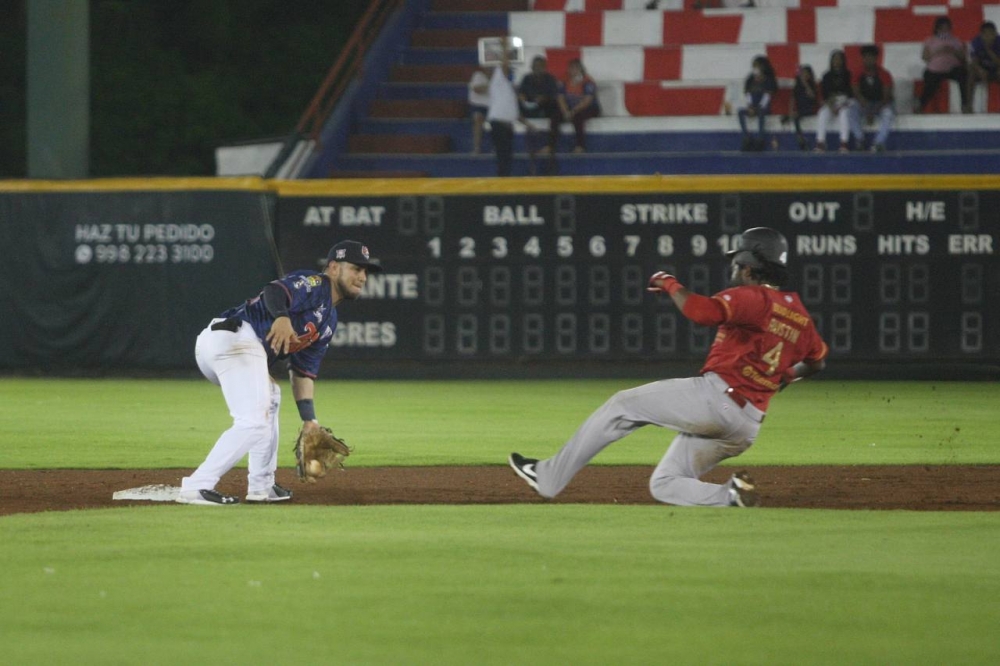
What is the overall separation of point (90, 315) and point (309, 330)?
40.1ft

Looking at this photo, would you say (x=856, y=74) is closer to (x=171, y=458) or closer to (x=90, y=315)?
(x=90, y=315)

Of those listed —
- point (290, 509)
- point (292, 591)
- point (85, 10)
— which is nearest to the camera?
point (292, 591)

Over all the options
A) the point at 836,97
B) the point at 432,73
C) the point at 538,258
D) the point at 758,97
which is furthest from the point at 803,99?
the point at 538,258

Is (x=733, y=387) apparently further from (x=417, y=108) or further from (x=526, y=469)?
(x=417, y=108)

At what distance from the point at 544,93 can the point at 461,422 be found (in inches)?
401

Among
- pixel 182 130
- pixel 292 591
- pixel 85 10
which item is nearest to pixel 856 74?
pixel 85 10

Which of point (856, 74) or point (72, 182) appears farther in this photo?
point (856, 74)

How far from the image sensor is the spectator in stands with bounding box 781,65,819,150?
24016 millimetres

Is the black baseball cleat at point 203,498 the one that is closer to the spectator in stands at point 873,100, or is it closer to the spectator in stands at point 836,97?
the spectator in stands at point 836,97

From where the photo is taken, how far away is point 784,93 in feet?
83.6

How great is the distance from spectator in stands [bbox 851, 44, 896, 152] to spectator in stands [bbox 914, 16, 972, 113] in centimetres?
96

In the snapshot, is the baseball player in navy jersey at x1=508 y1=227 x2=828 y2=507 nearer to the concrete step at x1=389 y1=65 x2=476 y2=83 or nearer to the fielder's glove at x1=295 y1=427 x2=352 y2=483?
the fielder's glove at x1=295 y1=427 x2=352 y2=483

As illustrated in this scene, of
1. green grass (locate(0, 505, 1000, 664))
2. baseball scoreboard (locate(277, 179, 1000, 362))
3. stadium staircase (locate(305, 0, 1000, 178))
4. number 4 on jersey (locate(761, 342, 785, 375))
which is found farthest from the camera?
stadium staircase (locate(305, 0, 1000, 178))

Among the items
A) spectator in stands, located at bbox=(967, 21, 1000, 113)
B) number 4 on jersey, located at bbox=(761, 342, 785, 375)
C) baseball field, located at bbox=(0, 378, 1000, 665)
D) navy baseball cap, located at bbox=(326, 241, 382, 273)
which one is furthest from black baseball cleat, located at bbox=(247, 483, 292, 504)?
spectator in stands, located at bbox=(967, 21, 1000, 113)
